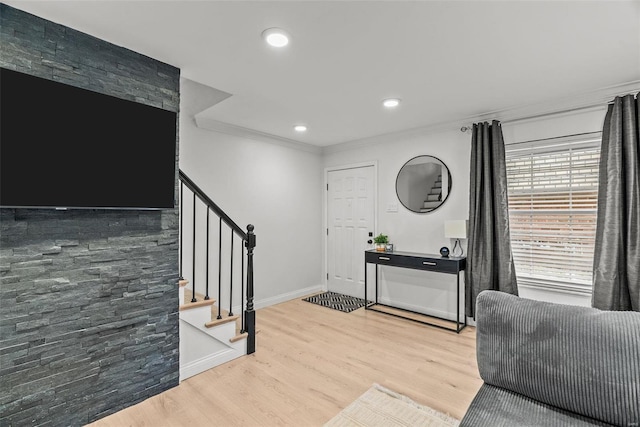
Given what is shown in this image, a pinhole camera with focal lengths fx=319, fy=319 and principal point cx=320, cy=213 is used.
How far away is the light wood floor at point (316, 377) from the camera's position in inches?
83.8

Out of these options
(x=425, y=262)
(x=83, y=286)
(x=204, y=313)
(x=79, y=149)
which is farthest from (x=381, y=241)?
(x=79, y=149)

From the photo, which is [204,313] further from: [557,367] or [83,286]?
[557,367]

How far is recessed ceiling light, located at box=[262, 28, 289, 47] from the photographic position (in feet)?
6.37

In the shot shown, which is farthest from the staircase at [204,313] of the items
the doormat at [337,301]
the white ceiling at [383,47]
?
the doormat at [337,301]

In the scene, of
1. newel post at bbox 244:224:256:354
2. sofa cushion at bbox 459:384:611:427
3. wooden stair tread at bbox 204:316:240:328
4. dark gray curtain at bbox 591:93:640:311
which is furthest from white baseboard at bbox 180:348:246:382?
dark gray curtain at bbox 591:93:640:311

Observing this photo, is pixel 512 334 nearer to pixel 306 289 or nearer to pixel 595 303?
pixel 595 303

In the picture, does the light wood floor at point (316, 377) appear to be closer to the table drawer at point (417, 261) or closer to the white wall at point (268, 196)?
the table drawer at point (417, 261)

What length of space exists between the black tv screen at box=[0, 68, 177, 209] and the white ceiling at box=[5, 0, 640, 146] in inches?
17.3

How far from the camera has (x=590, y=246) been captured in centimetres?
303

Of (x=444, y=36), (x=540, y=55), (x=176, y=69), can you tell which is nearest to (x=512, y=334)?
(x=444, y=36)

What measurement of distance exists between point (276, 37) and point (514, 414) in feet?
7.72

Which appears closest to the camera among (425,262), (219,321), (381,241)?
(219,321)

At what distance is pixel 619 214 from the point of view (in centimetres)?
270

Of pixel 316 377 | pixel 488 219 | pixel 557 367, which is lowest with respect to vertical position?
pixel 316 377
